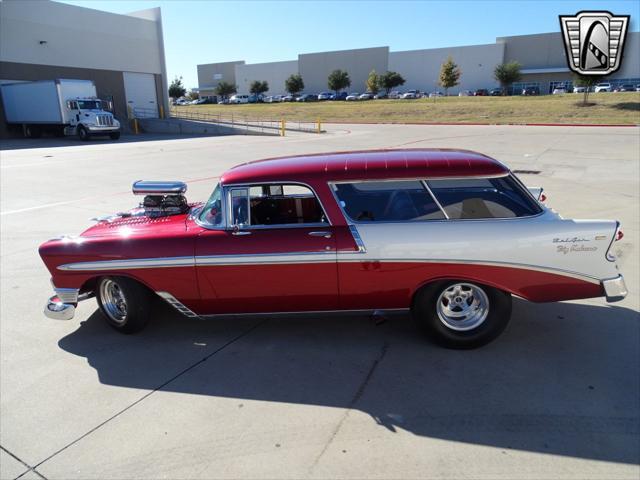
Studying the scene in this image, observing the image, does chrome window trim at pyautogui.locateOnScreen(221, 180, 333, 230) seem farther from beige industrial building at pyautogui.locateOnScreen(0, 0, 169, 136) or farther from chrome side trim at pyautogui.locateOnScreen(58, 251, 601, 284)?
beige industrial building at pyautogui.locateOnScreen(0, 0, 169, 136)

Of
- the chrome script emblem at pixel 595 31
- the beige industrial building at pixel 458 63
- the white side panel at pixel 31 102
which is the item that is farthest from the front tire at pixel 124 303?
the beige industrial building at pixel 458 63

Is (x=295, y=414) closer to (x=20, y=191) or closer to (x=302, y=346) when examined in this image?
(x=302, y=346)

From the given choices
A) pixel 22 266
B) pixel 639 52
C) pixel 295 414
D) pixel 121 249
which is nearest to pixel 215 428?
pixel 295 414

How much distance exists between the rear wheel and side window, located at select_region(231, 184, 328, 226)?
1203 inches

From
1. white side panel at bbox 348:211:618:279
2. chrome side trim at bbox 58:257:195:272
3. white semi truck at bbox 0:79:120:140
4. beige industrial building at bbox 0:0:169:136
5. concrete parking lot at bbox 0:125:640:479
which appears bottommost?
concrete parking lot at bbox 0:125:640:479

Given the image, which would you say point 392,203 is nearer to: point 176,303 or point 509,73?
point 176,303

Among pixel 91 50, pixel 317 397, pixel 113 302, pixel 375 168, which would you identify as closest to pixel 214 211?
pixel 113 302

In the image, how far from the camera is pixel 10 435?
301 centimetres

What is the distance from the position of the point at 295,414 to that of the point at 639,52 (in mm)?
98259

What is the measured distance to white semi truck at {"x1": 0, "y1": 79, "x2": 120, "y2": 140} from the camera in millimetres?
30547

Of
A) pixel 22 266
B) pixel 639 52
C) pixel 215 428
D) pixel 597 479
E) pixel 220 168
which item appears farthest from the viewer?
pixel 639 52

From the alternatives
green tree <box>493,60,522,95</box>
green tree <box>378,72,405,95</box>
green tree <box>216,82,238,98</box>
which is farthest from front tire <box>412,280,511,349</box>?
green tree <box>216,82,238,98</box>

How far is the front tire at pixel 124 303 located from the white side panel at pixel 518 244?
2181mm

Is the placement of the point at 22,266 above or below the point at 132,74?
below
